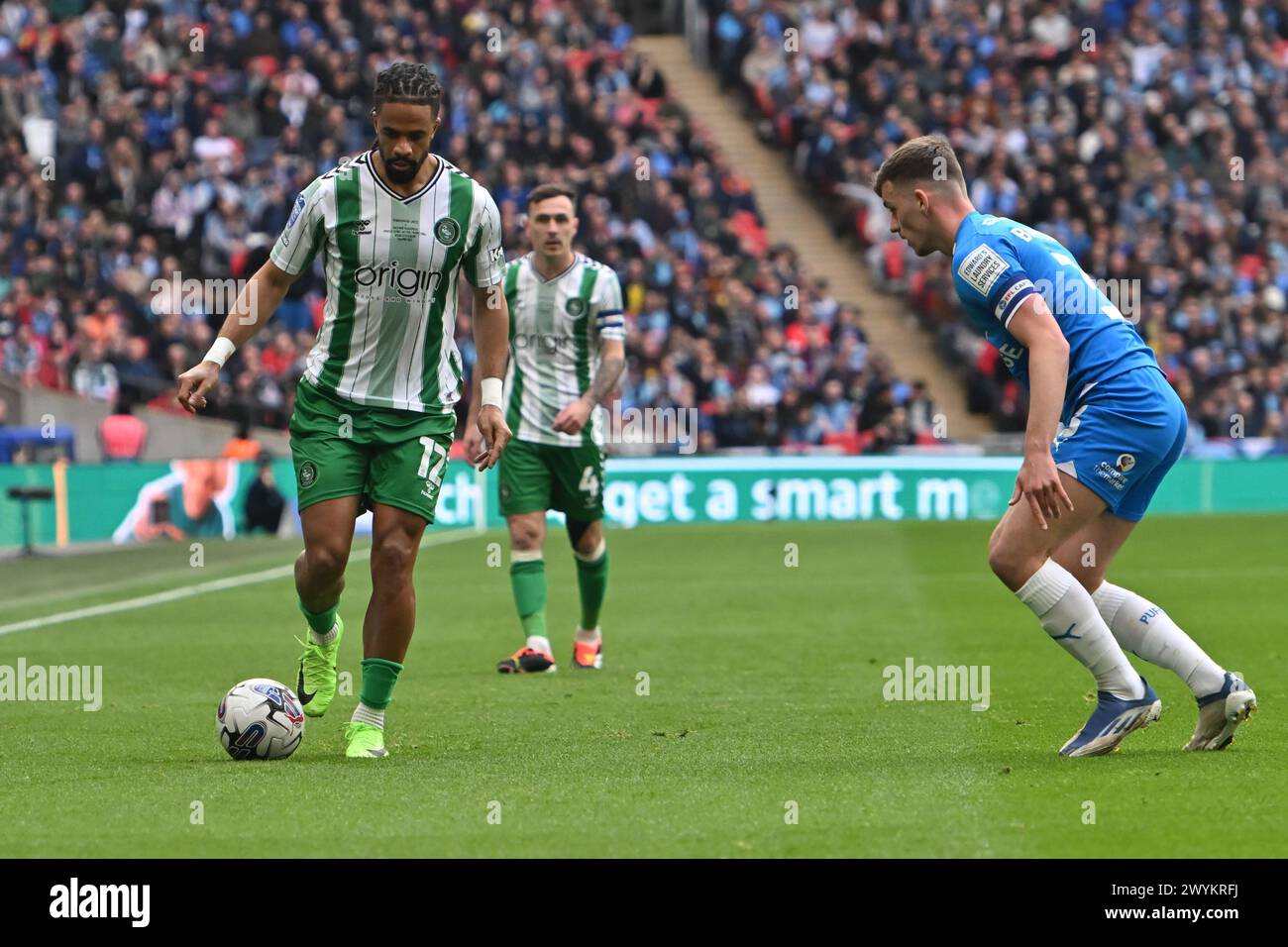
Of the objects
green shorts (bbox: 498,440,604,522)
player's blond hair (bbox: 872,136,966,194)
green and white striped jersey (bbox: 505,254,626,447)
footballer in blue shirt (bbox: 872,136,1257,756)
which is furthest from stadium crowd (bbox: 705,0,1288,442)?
player's blond hair (bbox: 872,136,966,194)

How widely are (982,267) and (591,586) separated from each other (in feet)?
17.0

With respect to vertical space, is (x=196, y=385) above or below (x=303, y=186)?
below

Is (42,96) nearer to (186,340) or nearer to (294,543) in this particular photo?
(186,340)

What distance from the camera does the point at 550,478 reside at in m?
12.4

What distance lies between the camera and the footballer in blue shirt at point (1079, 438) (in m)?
7.57

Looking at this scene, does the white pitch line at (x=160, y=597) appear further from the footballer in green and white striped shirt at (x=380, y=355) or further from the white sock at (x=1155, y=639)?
the white sock at (x=1155, y=639)

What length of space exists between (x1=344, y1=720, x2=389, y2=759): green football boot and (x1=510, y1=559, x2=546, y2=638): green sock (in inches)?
152

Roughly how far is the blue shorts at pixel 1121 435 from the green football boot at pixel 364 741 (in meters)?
2.73

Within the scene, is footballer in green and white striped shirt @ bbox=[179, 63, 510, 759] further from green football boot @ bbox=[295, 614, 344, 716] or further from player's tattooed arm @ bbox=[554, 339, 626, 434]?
player's tattooed arm @ bbox=[554, 339, 626, 434]

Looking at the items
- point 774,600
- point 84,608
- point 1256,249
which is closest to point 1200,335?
point 1256,249

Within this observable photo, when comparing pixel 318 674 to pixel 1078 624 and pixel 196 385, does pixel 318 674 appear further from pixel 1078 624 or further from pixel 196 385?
pixel 1078 624

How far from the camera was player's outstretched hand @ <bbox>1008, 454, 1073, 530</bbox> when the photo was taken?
7180 mm

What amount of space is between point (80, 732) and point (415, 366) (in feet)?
7.70

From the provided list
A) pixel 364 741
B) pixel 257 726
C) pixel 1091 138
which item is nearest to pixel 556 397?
pixel 364 741
